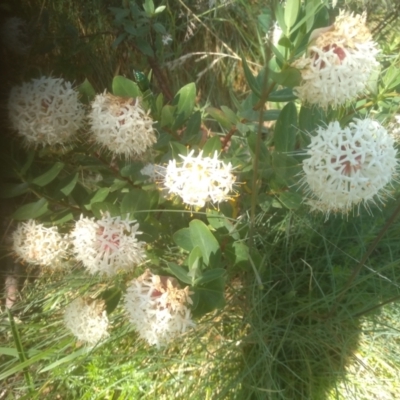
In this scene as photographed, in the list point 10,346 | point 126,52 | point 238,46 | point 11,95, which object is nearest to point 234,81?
point 238,46

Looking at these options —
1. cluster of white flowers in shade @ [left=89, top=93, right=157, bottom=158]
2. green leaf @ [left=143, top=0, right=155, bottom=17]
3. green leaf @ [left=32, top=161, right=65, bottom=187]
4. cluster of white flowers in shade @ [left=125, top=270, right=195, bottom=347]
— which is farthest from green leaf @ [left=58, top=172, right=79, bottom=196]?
green leaf @ [left=143, top=0, right=155, bottom=17]

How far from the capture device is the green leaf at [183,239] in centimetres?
89

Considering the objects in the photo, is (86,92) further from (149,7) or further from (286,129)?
(286,129)

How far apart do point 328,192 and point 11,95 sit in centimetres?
59

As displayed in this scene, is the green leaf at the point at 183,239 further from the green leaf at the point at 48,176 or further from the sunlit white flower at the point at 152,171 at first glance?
the green leaf at the point at 48,176

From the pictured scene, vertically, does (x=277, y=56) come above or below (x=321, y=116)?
above

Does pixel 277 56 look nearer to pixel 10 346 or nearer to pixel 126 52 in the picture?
pixel 126 52

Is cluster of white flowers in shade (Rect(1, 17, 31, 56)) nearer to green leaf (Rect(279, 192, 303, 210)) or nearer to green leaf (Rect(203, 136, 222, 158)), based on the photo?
green leaf (Rect(203, 136, 222, 158))

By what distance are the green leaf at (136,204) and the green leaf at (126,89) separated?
187 mm

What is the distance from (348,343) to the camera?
112 cm

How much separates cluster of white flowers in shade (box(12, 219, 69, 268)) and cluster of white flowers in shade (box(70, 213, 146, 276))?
12cm

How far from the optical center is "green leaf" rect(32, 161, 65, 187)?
0.90m

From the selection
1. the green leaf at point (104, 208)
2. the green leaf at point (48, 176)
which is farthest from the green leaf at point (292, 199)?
the green leaf at point (48, 176)

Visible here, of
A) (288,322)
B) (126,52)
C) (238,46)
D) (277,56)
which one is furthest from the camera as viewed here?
(238,46)
